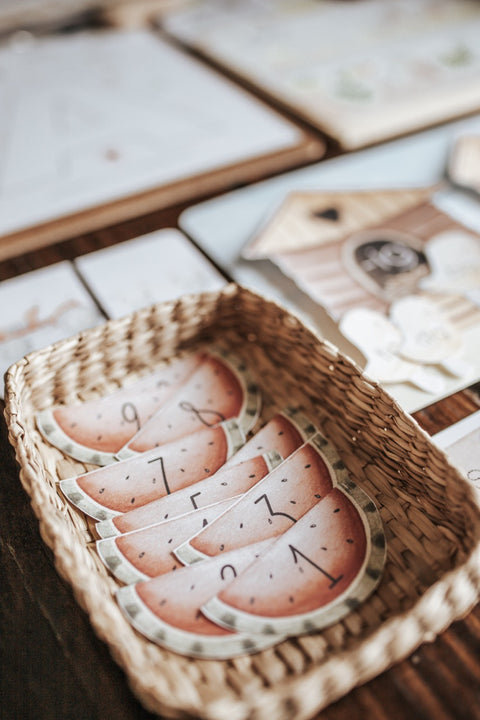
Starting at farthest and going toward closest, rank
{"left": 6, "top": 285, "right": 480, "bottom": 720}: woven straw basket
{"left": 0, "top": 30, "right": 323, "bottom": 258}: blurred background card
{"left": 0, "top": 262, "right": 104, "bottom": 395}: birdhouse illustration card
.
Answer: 1. {"left": 0, "top": 30, "right": 323, "bottom": 258}: blurred background card
2. {"left": 0, "top": 262, "right": 104, "bottom": 395}: birdhouse illustration card
3. {"left": 6, "top": 285, "right": 480, "bottom": 720}: woven straw basket

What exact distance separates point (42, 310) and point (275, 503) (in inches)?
17.3

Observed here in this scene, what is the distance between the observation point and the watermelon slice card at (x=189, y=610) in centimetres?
46

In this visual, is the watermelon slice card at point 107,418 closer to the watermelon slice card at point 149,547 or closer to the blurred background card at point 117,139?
the watermelon slice card at point 149,547

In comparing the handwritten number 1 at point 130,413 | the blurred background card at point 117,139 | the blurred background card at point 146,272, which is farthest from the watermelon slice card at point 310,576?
the blurred background card at point 117,139

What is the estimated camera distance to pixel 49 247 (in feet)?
2.97

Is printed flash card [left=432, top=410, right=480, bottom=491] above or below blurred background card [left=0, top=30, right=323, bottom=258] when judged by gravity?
below

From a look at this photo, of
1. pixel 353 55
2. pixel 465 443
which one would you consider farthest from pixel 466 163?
pixel 465 443

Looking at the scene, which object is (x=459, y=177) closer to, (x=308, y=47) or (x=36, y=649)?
(x=308, y=47)

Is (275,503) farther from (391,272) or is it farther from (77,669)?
(391,272)

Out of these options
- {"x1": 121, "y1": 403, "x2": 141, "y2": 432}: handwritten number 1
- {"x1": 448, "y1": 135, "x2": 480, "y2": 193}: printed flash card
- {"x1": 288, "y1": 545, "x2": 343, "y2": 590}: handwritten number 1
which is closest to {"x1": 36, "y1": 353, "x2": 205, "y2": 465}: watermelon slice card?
{"x1": 121, "y1": 403, "x2": 141, "y2": 432}: handwritten number 1

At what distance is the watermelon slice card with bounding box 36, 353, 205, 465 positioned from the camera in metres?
0.62

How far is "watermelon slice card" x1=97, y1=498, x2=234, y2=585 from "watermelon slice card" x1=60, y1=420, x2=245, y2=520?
39 mm

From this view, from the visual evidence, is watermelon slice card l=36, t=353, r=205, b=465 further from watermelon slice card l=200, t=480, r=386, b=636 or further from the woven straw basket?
watermelon slice card l=200, t=480, r=386, b=636

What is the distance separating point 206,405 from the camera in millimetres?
664
